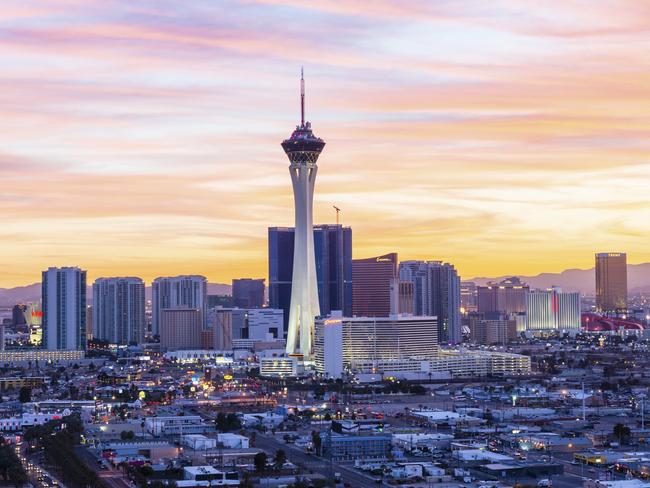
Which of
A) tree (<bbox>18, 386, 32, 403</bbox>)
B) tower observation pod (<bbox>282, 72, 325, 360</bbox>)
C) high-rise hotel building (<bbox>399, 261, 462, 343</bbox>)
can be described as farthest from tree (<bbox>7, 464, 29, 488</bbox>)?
high-rise hotel building (<bbox>399, 261, 462, 343</bbox>)

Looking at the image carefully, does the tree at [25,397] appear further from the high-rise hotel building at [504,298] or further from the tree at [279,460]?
the high-rise hotel building at [504,298]

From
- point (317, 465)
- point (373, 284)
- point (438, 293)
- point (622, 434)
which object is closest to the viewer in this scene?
point (317, 465)

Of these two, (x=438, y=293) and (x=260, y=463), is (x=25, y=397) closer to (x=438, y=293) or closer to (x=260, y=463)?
(x=260, y=463)

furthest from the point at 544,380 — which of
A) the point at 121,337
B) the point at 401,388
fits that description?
A: the point at 121,337

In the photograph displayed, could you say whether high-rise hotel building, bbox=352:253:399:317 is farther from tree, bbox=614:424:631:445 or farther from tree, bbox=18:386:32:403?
tree, bbox=614:424:631:445

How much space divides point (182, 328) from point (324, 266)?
11.4m

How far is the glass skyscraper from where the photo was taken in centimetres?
10688

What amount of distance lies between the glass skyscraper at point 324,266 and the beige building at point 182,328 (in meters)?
6.32

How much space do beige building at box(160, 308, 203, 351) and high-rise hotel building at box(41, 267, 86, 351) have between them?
15.2 meters

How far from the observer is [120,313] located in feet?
379

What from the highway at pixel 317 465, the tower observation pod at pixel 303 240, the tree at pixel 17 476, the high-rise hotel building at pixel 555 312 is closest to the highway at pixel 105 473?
the tree at pixel 17 476

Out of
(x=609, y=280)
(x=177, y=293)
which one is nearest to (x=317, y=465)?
(x=177, y=293)

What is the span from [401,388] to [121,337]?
183 ft

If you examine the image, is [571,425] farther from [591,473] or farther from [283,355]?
[283,355]
